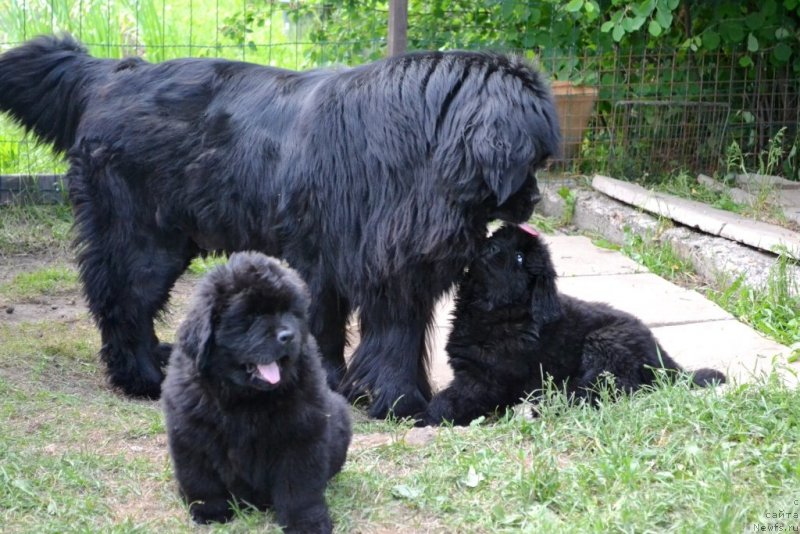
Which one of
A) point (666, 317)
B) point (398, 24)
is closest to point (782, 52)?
point (398, 24)

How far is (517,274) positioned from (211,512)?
1.73m

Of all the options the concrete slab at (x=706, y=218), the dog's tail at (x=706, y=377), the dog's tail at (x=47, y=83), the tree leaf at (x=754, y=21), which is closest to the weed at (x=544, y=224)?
the concrete slab at (x=706, y=218)

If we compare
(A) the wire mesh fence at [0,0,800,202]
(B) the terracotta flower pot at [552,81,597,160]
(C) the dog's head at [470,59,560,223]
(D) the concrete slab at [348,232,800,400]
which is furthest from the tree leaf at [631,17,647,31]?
(C) the dog's head at [470,59,560,223]

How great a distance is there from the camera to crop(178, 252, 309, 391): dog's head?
9.67 feet

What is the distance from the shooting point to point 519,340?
14.0ft

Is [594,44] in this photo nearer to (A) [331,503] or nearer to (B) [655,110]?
(B) [655,110]

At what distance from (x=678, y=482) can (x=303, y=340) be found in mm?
1240

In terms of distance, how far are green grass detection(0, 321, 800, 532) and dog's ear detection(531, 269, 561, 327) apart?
1.32 feet

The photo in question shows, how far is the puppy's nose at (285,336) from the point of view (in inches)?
116

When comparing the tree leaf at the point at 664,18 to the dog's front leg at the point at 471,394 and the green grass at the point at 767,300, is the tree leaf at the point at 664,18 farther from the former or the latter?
the dog's front leg at the point at 471,394

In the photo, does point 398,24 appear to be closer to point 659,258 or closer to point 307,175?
point 659,258

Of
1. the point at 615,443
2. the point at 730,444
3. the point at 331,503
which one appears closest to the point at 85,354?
the point at 331,503

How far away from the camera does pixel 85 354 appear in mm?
5211

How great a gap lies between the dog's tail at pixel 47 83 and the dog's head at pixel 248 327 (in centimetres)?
226
